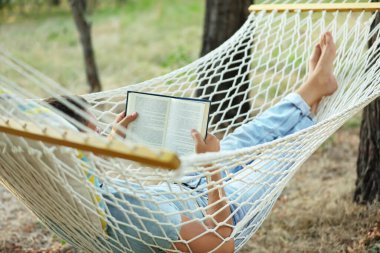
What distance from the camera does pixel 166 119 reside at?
1799 millimetres

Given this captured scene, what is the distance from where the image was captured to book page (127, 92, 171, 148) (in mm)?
1795

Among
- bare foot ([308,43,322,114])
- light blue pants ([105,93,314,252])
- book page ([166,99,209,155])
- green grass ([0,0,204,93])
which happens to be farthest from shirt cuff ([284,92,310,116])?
green grass ([0,0,204,93])

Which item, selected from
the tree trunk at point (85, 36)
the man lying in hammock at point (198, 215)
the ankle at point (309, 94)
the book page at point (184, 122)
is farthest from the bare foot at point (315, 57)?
the tree trunk at point (85, 36)

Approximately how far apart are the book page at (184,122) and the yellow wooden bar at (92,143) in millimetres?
477

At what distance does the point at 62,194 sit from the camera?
4.99 ft

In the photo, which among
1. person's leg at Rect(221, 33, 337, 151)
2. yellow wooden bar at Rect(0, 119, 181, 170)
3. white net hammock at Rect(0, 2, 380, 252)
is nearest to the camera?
yellow wooden bar at Rect(0, 119, 181, 170)

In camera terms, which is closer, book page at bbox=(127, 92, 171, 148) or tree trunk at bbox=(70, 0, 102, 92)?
book page at bbox=(127, 92, 171, 148)

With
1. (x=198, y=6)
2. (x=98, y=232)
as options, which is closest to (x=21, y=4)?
(x=198, y=6)

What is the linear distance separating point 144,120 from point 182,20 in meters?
5.15

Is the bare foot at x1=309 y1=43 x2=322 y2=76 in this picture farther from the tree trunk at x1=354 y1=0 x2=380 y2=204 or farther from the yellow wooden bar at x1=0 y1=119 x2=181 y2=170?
the yellow wooden bar at x1=0 y1=119 x2=181 y2=170

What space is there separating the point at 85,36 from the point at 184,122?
2797mm

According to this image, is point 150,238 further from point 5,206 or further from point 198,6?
point 198,6

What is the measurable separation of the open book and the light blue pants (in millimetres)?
140

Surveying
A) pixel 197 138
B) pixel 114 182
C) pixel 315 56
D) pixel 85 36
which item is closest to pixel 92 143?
pixel 114 182
